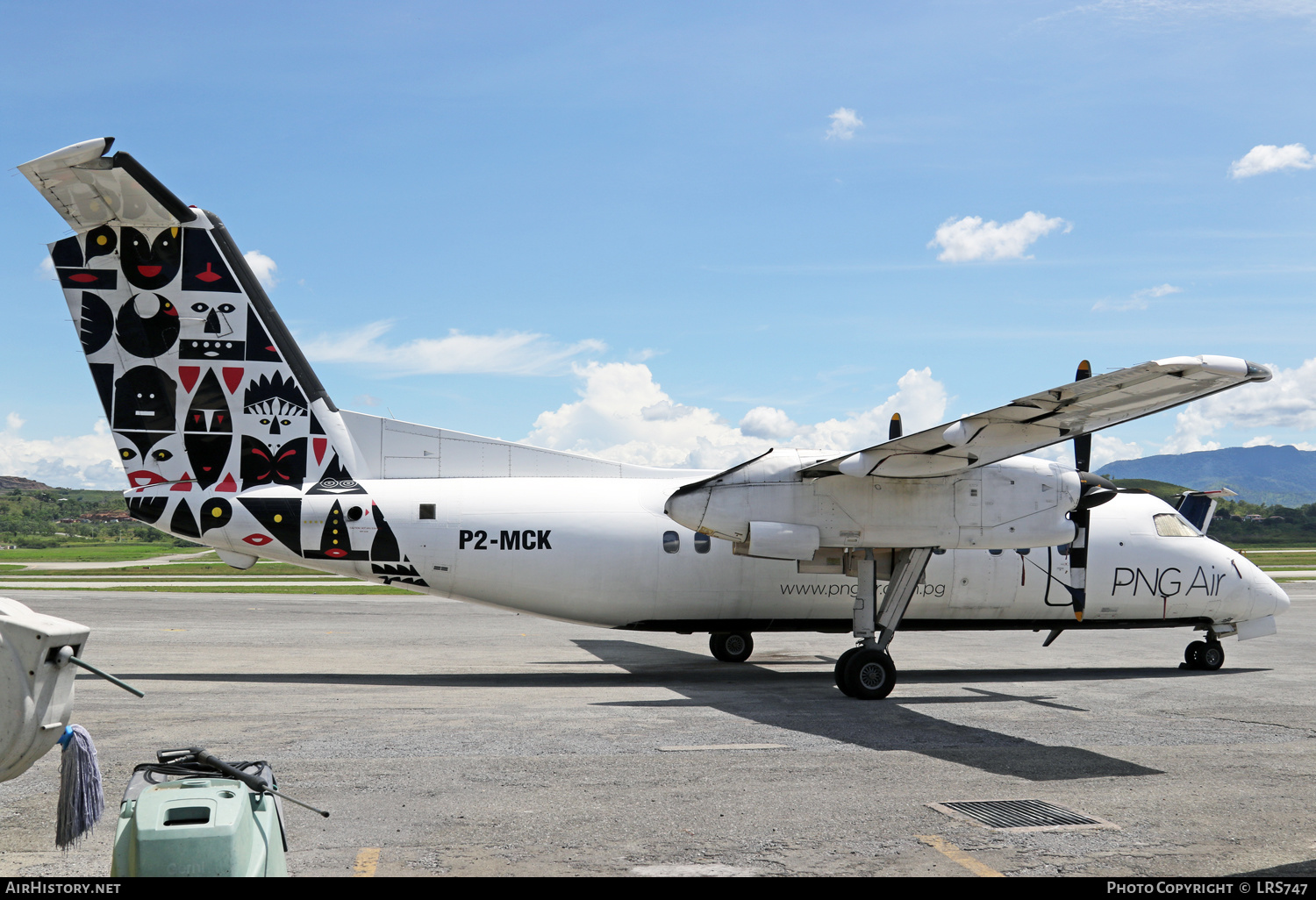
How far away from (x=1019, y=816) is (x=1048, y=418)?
5948mm

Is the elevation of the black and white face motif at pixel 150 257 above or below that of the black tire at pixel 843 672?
above

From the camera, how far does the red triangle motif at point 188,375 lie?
583 inches

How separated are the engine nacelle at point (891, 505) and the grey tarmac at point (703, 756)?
97.8 inches

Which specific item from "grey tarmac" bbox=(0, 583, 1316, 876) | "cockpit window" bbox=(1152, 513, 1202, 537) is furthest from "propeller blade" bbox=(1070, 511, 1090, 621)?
"cockpit window" bbox=(1152, 513, 1202, 537)

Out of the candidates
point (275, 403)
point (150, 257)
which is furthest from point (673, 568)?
point (150, 257)

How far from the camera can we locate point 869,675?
14.1m

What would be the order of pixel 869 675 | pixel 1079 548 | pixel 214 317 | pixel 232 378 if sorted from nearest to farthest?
pixel 869 675
pixel 1079 548
pixel 214 317
pixel 232 378

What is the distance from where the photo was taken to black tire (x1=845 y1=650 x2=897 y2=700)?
14.1 meters

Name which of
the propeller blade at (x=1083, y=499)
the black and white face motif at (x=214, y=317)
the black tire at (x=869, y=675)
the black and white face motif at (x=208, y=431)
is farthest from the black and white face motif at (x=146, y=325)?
the propeller blade at (x=1083, y=499)

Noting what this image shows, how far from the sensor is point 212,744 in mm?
9977

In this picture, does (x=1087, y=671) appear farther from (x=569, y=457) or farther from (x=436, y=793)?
(x=436, y=793)

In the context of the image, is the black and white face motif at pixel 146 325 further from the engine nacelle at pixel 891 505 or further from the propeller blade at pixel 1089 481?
the propeller blade at pixel 1089 481

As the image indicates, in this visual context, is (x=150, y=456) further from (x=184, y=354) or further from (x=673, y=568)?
(x=673, y=568)

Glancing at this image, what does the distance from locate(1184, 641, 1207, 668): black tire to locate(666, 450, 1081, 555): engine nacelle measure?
633cm
